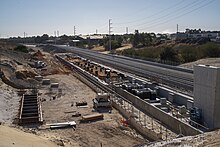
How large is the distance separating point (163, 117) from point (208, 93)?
4.16m

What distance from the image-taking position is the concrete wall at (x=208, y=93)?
1748 cm

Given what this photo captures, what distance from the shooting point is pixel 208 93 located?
18141 mm

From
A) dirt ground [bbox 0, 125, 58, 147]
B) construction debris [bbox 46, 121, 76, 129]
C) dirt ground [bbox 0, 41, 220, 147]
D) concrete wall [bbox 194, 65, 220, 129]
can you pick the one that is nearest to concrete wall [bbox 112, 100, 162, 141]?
dirt ground [bbox 0, 41, 220, 147]

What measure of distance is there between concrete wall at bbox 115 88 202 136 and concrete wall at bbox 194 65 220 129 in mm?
1268

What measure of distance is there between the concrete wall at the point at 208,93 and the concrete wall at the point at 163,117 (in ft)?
4.16

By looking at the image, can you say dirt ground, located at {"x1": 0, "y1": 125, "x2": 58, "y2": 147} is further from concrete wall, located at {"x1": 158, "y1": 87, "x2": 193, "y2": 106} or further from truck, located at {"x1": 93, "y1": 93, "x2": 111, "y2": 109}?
concrete wall, located at {"x1": 158, "y1": 87, "x2": 193, "y2": 106}

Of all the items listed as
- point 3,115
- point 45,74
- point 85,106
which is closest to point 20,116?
point 3,115

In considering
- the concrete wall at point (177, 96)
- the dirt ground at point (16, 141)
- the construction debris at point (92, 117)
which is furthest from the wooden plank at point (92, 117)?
the dirt ground at point (16, 141)

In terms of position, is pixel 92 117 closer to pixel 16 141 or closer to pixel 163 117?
pixel 163 117

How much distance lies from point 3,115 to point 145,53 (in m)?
45.2

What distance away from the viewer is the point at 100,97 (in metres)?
28.7

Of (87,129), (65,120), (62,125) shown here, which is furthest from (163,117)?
(65,120)

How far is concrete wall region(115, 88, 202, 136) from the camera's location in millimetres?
17966

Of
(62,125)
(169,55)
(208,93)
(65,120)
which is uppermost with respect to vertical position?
(208,93)
